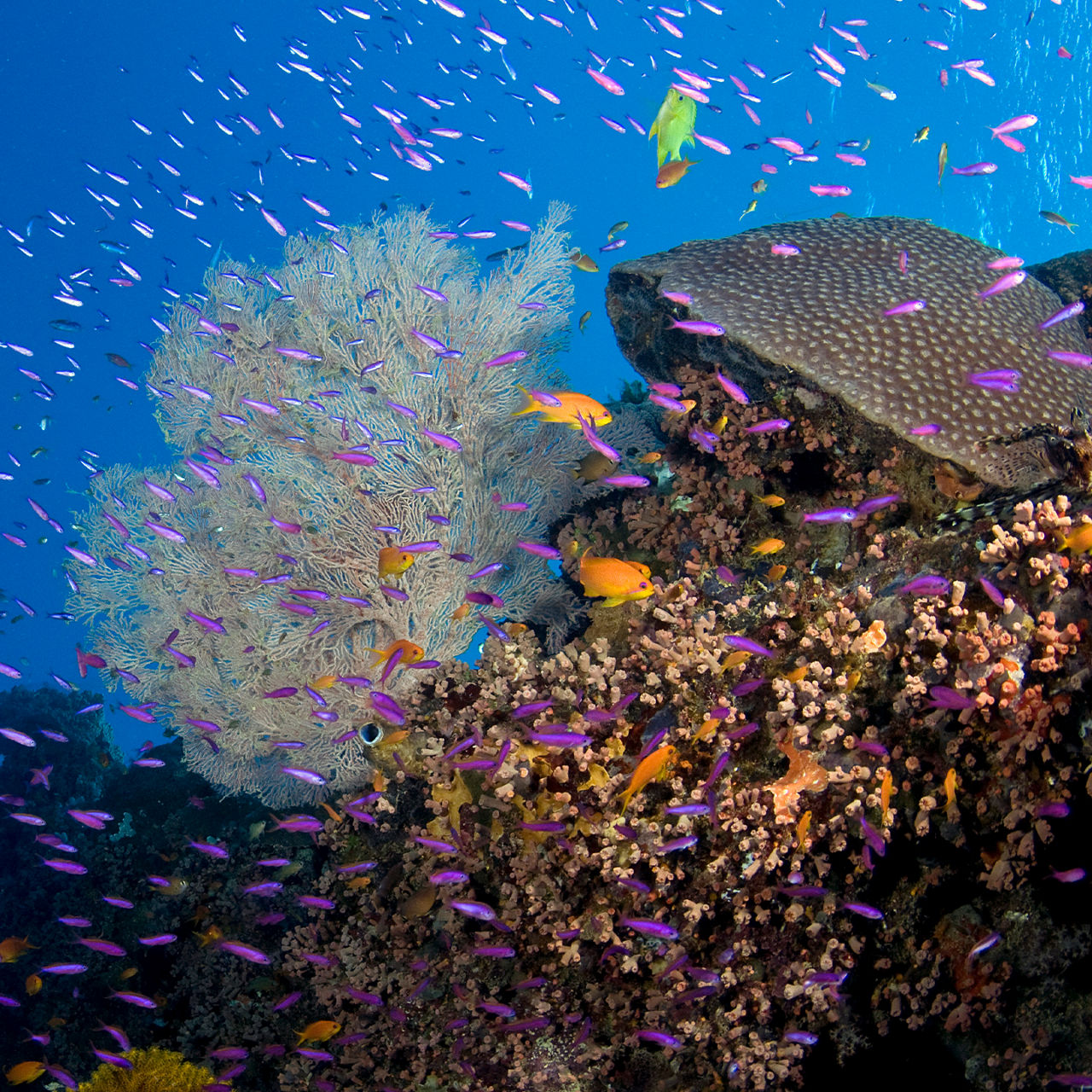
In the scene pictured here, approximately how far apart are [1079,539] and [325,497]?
527 centimetres

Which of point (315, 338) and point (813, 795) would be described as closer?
point (813, 795)

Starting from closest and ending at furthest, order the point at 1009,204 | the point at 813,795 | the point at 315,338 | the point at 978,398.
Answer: the point at 813,795 → the point at 978,398 → the point at 315,338 → the point at 1009,204

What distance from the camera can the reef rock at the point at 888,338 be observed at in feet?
14.4

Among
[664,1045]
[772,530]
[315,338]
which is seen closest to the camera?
[664,1045]

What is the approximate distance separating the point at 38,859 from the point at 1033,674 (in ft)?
45.0

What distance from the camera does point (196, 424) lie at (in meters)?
6.91

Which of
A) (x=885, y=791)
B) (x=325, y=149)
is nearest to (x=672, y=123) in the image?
(x=885, y=791)


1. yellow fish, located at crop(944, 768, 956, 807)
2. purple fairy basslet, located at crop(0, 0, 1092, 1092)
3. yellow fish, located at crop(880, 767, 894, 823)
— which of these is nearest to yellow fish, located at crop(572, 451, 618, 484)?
purple fairy basslet, located at crop(0, 0, 1092, 1092)

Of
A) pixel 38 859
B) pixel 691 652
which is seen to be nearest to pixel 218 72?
pixel 38 859

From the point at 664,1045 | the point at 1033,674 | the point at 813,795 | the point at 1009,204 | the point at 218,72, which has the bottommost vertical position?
the point at 664,1045

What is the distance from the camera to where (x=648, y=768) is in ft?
9.83

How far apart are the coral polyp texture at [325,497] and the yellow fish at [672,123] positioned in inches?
57.6

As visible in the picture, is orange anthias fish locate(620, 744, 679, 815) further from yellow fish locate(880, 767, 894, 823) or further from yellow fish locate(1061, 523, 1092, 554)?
yellow fish locate(1061, 523, 1092, 554)

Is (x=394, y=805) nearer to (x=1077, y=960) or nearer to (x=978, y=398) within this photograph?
(x=1077, y=960)
